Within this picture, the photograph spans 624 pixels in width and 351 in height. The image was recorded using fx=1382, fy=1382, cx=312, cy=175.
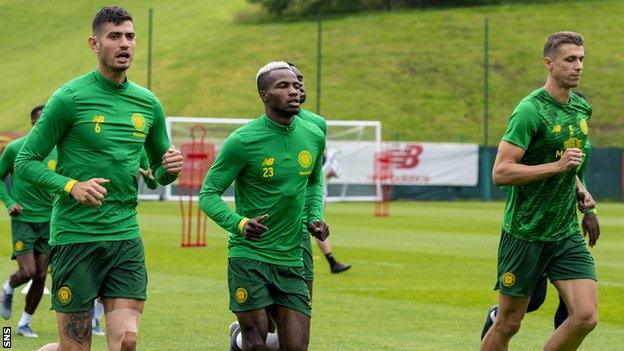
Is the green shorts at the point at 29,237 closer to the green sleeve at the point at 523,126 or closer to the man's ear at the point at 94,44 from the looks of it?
the man's ear at the point at 94,44

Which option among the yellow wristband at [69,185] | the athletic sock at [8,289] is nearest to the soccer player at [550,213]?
the yellow wristband at [69,185]

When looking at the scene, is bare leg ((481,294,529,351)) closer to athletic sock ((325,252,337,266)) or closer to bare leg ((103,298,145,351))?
bare leg ((103,298,145,351))

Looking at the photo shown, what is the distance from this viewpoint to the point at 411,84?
63250 millimetres

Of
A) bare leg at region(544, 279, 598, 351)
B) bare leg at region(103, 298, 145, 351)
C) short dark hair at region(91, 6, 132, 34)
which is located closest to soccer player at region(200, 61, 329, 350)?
bare leg at region(103, 298, 145, 351)

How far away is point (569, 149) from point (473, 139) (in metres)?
49.1

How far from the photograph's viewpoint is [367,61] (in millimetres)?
64875

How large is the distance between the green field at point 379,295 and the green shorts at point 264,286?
11.3ft

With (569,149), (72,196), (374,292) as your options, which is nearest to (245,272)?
(72,196)

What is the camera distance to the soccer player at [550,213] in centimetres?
958

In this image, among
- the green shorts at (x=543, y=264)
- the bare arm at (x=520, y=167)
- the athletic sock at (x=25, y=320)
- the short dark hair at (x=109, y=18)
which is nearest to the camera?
the short dark hair at (x=109, y=18)

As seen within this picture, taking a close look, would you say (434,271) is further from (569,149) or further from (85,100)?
(85,100)

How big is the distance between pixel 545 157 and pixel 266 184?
207cm

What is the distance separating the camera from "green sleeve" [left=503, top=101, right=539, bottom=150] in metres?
9.52

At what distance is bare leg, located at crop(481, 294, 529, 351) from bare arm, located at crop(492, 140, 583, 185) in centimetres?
93
